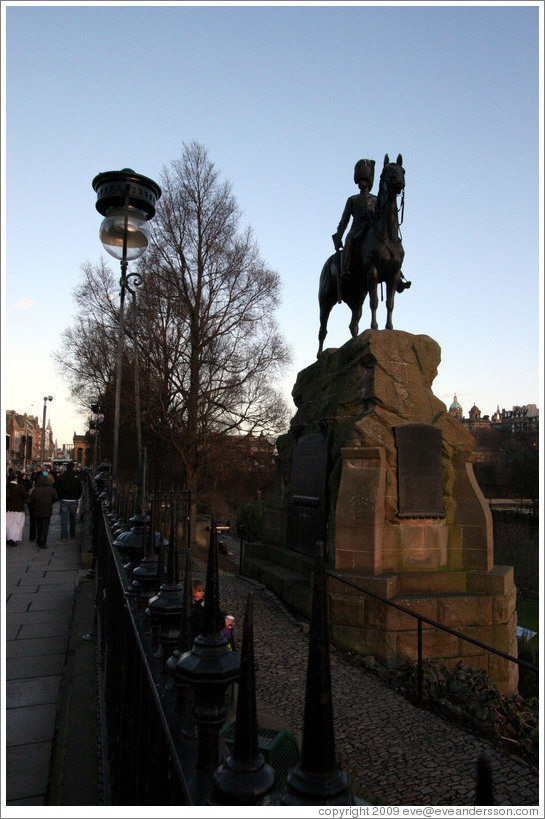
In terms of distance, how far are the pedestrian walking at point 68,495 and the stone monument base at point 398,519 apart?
6.86m

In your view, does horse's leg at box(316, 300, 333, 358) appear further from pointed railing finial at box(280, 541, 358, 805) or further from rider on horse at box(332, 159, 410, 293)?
pointed railing finial at box(280, 541, 358, 805)

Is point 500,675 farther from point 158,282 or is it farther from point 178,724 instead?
point 158,282

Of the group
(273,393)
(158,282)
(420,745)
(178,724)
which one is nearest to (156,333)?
(158,282)

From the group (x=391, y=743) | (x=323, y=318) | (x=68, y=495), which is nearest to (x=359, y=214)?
(x=323, y=318)

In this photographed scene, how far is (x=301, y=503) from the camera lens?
9164 mm

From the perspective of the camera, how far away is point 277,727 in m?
4.21

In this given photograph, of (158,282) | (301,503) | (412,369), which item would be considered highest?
(158,282)

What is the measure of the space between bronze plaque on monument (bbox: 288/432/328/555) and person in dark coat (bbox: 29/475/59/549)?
601 cm

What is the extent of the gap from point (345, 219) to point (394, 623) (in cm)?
642

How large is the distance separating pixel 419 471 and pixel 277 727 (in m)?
4.41

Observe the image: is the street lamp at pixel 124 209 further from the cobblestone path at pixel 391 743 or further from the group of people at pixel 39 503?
the group of people at pixel 39 503

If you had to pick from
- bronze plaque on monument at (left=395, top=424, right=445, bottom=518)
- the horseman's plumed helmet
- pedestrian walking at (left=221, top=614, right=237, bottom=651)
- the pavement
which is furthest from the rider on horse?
pedestrian walking at (left=221, top=614, right=237, bottom=651)

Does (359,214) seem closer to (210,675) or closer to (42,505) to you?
(210,675)

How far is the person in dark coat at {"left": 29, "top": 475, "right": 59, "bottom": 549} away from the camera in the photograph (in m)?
12.5
